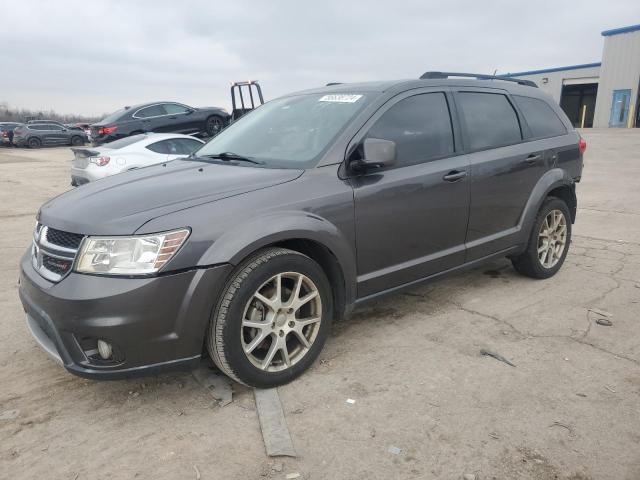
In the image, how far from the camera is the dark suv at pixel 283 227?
2.43 meters

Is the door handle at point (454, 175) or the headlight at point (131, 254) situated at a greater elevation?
the door handle at point (454, 175)

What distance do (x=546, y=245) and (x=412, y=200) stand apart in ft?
6.38

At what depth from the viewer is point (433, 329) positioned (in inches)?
143

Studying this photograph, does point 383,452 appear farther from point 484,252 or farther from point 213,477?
point 484,252

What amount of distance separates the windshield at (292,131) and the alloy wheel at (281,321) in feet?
2.45

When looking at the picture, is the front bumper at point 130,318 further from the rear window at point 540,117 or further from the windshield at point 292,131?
the rear window at point 540,117

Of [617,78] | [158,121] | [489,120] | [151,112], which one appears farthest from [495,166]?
[617,78]

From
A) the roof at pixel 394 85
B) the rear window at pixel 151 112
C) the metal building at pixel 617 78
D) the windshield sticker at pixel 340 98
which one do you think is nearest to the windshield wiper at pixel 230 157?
the windshield sticker at pixel 340 98

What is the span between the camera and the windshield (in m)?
3.21

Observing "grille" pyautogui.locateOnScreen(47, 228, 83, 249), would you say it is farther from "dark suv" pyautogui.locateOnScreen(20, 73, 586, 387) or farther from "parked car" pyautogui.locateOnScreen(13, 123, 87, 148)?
"parked car" pyautogui.locateOnScreen(13, 123, 87, 148)

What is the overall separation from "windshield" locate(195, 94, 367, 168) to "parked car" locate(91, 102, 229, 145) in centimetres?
990

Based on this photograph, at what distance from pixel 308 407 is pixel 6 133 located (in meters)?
34.9

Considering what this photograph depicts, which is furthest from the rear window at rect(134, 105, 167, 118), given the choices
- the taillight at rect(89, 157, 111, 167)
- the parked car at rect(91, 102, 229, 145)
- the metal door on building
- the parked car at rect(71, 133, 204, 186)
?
the metal door on building

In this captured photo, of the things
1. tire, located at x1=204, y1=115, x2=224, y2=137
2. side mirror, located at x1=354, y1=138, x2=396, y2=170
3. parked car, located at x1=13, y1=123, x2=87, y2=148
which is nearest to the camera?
side mirror, located at x1=354, y1=138, x2=396, y2=170
